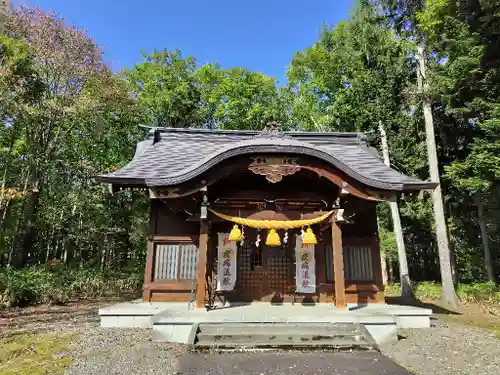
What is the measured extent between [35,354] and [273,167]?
6.38 meters

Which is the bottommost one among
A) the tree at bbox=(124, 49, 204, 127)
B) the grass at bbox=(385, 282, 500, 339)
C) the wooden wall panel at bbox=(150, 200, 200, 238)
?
the grass at bbox=(385, 282, 500, 339)

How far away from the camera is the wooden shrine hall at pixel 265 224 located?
828cm

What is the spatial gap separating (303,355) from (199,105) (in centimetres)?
2173

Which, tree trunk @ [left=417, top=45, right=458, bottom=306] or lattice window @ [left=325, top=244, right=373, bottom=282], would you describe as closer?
lattice window @ [left=325, top=244, right=373, bottom=282]

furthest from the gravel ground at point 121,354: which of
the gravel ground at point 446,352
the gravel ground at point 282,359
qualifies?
the gravel ground at point 446,352

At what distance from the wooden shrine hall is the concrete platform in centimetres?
107

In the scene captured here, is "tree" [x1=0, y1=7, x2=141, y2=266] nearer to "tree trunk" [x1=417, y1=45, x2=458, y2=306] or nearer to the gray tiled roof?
the gray tiled roof

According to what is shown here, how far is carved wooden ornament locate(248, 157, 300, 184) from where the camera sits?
8.16 m

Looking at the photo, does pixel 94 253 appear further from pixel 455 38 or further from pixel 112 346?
pixel 455 38

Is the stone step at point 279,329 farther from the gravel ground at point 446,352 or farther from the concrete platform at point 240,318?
the gravel ground at point 446,352

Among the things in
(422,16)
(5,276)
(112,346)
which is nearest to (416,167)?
(422,16)

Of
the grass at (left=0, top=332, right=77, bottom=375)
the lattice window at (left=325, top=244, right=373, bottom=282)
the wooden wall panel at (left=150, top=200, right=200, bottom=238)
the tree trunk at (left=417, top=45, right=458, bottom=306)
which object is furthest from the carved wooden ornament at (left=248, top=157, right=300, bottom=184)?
the tree trunk at (left=417, top=45, right=458, bottom=306)

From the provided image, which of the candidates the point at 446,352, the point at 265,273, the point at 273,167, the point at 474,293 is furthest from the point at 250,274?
the point at 474,293

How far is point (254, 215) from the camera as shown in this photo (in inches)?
355
